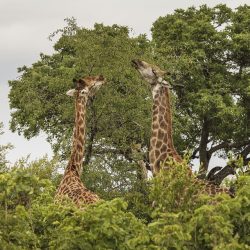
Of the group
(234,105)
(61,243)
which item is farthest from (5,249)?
(234,105)

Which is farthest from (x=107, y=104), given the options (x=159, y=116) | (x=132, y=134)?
(x=159, y=116)

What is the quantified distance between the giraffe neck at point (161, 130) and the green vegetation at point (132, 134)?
0.90m

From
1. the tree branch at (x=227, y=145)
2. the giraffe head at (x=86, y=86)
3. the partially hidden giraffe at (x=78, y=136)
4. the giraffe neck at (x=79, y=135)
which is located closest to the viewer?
the partially hidden giraffe at (x=78, y=136)

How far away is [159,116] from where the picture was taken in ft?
52.6

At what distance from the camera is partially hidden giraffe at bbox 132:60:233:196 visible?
51.0 ft

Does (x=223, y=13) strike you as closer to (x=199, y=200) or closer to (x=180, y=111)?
(x=180, y=111)

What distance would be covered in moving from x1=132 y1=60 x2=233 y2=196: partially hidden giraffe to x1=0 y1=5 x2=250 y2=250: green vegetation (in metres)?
0.94

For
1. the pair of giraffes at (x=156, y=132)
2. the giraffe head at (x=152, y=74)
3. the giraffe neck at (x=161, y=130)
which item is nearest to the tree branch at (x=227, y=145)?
the pair of giraffes at (x=156, y=132)

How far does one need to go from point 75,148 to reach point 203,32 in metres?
20.9

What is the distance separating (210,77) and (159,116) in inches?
793

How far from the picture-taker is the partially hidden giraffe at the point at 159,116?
15.6 metres

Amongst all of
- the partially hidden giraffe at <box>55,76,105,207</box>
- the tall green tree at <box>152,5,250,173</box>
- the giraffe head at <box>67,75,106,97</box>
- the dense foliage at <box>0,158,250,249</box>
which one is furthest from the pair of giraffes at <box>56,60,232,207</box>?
the tall green tree at <box>152,5,250,173</box>

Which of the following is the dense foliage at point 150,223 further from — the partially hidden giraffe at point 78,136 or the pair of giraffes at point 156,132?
the partially hidden giraffe at point 78,136

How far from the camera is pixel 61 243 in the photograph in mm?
9250
